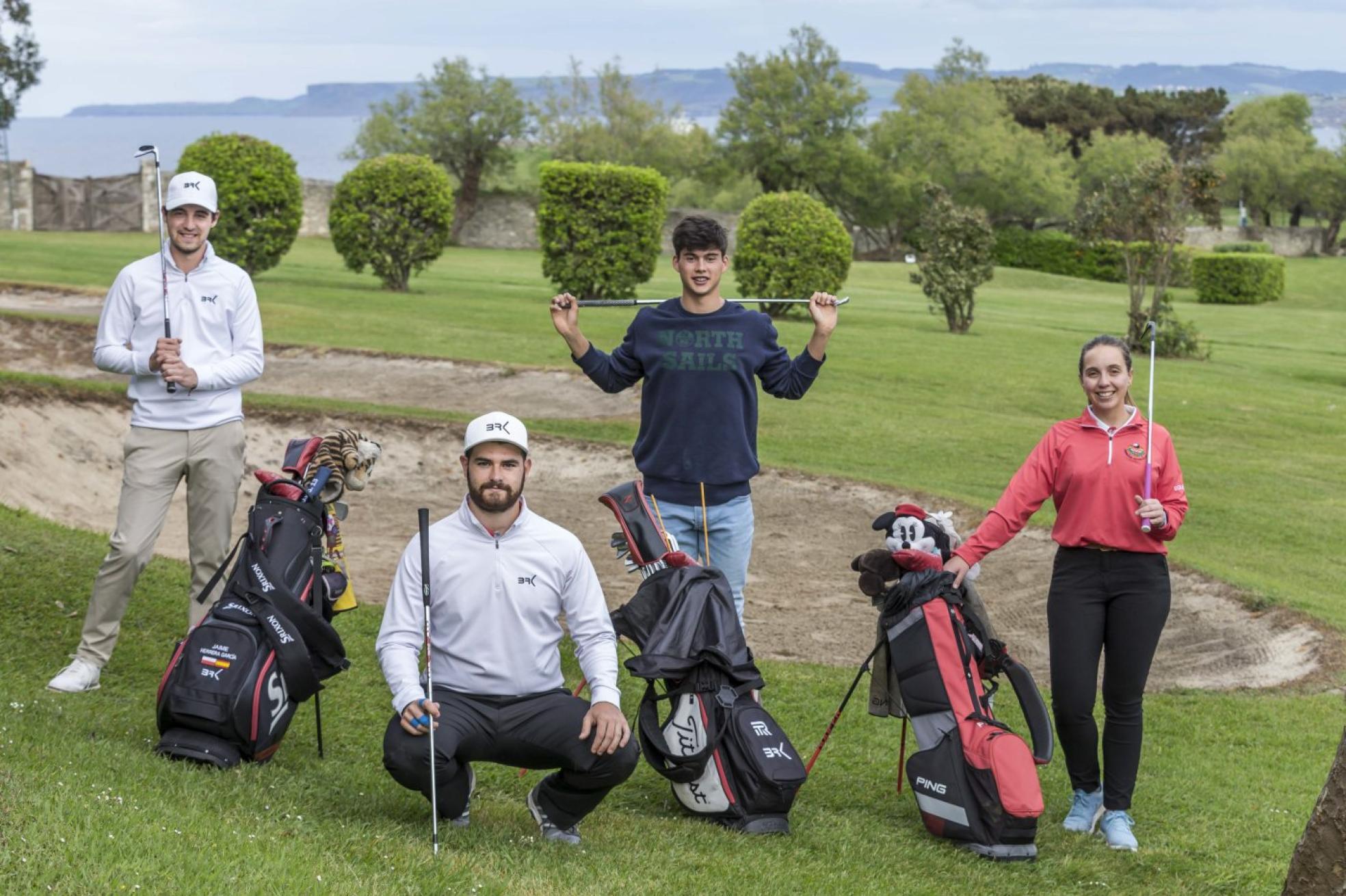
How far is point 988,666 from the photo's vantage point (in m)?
5.93

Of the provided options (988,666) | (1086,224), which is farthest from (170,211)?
(1086,224)

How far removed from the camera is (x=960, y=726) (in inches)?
226

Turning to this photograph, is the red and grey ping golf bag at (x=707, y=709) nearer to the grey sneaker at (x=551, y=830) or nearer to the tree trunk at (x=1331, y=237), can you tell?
the grey sneaker at (x=551, y=830)

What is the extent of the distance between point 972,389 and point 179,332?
14092mm

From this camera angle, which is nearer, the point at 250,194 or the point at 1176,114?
the point at 250,194

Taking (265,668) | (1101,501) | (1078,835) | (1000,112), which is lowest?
(1078,835)

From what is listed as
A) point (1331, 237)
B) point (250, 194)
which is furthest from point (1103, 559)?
point (1331, 237)

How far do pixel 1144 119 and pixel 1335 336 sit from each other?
63.7 meters

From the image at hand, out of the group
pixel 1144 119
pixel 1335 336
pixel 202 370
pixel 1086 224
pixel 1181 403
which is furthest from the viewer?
pixel 1144 119

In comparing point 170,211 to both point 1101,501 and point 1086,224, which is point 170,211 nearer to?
point 1101,501

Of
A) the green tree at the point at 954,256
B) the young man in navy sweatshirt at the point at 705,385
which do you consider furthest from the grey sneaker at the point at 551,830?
the green tree at the point at 954,256

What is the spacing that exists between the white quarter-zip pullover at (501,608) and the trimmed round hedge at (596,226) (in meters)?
21.2

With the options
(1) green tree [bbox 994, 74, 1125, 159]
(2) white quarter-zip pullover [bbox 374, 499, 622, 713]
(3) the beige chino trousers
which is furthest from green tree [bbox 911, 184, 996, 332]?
(1) green tree [bbox 994, 74, 1125, 159]

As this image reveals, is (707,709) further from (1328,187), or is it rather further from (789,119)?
(1328,187)
